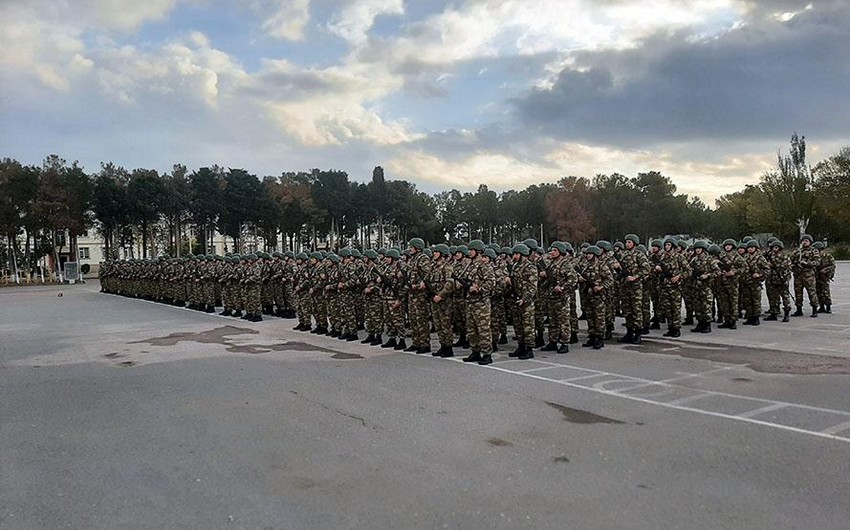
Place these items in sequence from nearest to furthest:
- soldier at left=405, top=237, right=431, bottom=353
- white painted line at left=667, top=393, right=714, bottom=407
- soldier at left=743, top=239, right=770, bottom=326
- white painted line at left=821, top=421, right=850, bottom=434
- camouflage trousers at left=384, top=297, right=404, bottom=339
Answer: white painted line at left=821, top=421, right=850, bottom=434, white painted line at left=667, top=393, right=714, bottom=407, soldier at left=405, top=237, right=431, bottom=353, camouflage trousers at left=384, top=297, right=404, bottom=339, soldier at left=743, top=239, right=770, bottom=326

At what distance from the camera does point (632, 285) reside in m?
11.7

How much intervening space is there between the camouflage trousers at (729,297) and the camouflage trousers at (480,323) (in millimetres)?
6160

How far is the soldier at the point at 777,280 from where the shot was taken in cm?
1436

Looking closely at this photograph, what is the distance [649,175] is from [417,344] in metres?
58.6

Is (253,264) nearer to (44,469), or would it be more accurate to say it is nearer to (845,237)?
(44,469)

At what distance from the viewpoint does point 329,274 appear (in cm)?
1402

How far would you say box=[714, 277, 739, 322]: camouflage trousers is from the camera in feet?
43.5

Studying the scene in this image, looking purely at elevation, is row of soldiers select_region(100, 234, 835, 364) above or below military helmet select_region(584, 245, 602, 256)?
below

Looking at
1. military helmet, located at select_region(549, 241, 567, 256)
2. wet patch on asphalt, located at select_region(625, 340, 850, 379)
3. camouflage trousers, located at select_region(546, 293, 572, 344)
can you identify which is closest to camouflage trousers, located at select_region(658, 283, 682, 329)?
wet patch on asphalt, located at select_region(625, 340, 850, 379)

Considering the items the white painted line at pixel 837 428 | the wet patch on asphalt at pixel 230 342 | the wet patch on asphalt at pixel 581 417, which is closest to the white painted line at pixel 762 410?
the white painted line at pixel 837 428

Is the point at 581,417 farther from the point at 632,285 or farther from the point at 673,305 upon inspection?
the point at 673,305

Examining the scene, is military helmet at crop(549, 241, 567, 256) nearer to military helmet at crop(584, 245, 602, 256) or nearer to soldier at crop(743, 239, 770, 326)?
military helmet at crop(584, 245, 602, 256)

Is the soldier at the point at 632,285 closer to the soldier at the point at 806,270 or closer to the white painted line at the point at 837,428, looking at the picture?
the soldier at the point at 806,270

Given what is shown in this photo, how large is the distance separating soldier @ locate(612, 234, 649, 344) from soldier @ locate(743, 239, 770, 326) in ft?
10.4
